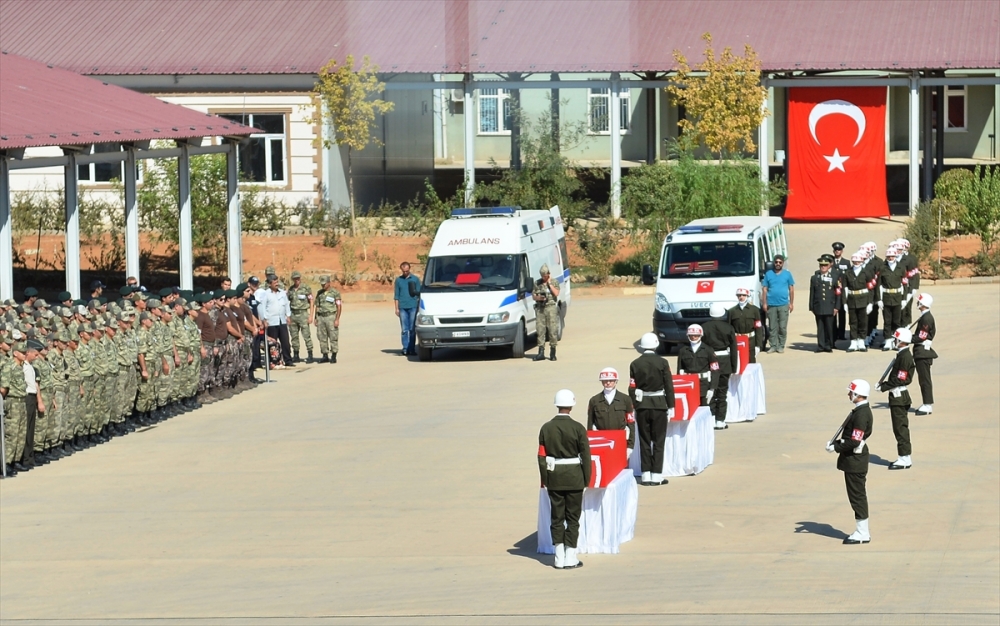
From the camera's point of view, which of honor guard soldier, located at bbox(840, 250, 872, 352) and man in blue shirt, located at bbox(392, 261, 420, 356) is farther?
man in blue shirt, located at bbox(392, 261, 420, 356)

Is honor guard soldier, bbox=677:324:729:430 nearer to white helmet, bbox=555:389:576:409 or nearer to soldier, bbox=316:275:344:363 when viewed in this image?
white helmet, bbox=555:389:576:409

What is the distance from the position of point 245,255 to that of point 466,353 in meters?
13.6

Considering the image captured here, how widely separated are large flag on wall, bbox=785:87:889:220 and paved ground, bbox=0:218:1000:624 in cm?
2028

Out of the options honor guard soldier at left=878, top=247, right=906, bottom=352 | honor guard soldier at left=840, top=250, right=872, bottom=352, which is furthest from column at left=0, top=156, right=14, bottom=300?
honor guard soldier at left=878, top=247, right=906, bottom=352

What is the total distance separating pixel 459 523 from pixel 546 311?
11106mm

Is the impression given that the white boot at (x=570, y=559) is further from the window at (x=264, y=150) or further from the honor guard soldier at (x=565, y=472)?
the window at (x=264, y=150)

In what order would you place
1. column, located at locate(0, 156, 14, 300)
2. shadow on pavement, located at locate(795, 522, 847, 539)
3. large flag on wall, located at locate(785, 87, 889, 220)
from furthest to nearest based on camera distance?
large flag on wall, located at locate(785, 87, 889, 220) → column, located at locate(0, 156, 14, 300) → shadow on pavement, located at locate(795, 522, 847, 539)

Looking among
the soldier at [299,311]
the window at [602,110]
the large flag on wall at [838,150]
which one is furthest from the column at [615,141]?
the soldier at [299,311]

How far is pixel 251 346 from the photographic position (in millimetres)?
25578

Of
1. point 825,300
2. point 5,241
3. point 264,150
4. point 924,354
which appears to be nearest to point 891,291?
point 825,300

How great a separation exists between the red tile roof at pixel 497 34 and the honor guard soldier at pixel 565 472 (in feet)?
100

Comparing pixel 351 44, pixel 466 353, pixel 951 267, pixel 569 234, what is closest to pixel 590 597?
pixel 466 353

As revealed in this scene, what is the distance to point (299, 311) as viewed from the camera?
27.6 meters

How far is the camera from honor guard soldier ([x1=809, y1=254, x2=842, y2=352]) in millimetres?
26594
